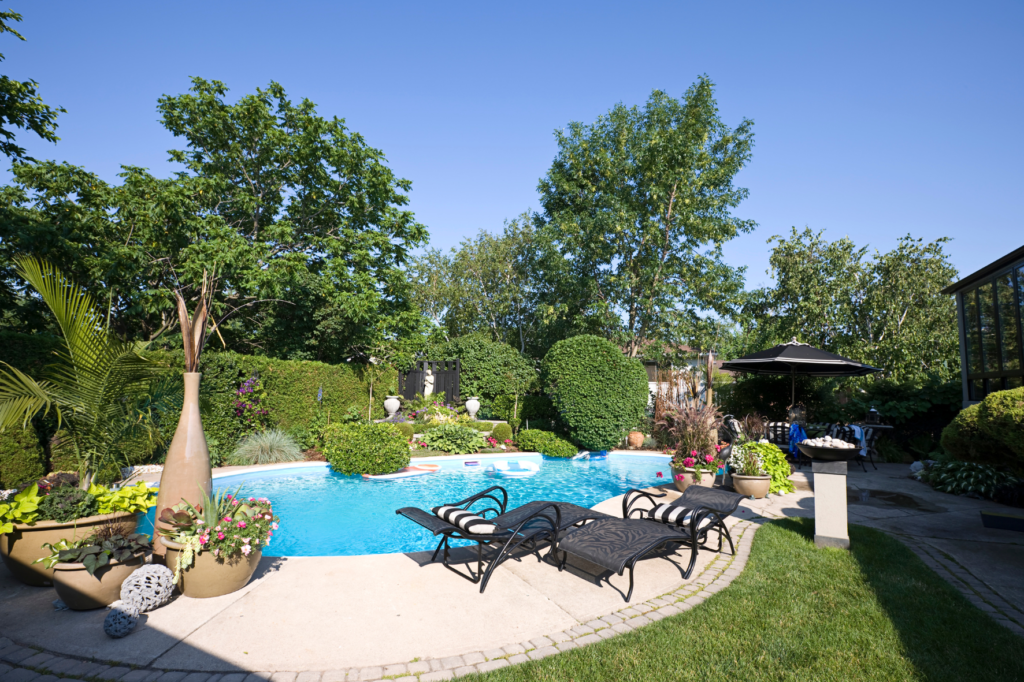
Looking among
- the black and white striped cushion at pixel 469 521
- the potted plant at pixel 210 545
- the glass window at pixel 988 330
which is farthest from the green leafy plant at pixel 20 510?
the glass window at pixel 988 330

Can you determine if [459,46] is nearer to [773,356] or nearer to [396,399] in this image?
[773,356]

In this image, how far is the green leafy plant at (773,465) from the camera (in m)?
7.89

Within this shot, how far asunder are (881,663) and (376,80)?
1290cm

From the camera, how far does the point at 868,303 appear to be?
19.6 metres

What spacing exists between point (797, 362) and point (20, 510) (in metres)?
11.3

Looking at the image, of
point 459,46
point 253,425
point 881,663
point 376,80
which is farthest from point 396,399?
point 881,663

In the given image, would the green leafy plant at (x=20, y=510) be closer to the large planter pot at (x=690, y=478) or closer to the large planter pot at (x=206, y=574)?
the large planter pot at (x=206, y=574)

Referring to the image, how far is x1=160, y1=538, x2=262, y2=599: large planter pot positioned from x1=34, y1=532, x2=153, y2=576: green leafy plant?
0.20 metres

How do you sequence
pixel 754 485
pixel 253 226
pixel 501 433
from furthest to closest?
pixel 253 226, pixel 501 433, pixel 754 485

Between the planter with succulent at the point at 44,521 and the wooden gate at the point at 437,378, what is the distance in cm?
1527

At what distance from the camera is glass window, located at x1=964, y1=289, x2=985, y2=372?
10617mm

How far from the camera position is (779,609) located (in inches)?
143

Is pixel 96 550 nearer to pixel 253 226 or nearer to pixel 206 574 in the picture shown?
pixel 206 574

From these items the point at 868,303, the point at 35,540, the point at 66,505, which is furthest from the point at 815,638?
A: the point at 868,303
